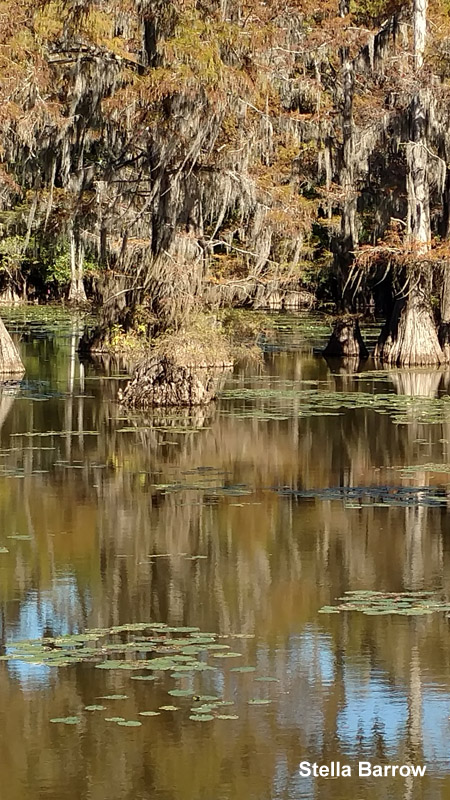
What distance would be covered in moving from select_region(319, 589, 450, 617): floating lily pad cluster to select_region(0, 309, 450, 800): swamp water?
2 cm

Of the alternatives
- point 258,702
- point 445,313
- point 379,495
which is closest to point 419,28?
point 445,313

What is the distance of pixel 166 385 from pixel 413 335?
9226mm

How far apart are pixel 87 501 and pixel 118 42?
29.4 feet

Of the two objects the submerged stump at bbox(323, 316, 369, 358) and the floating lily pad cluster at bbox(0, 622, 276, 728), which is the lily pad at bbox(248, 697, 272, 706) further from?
the submerged stump at bbox(323, 316, 369, 358)

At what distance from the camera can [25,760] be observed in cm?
654

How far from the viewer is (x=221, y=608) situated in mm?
9164

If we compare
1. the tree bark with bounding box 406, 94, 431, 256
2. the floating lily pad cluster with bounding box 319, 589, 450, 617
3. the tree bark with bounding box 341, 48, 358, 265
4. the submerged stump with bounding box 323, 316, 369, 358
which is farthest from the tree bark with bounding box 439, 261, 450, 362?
the floating lily pad cluster with bounding box 319, 589, 450, 617

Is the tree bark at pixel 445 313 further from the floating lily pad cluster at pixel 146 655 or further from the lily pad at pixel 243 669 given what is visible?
the lily pad at pixel 243 669

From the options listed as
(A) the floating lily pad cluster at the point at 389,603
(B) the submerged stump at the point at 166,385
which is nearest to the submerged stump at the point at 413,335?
(B) the submerged stump at the point at 166,385

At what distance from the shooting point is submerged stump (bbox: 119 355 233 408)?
19.5m

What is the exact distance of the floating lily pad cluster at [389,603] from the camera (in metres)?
8.98

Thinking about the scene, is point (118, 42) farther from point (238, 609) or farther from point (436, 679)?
point (436, 679)

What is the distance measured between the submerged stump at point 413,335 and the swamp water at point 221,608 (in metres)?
9.49

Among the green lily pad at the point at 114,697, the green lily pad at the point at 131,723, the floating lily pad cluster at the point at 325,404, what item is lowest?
the green lily pad at the point at 131,723
